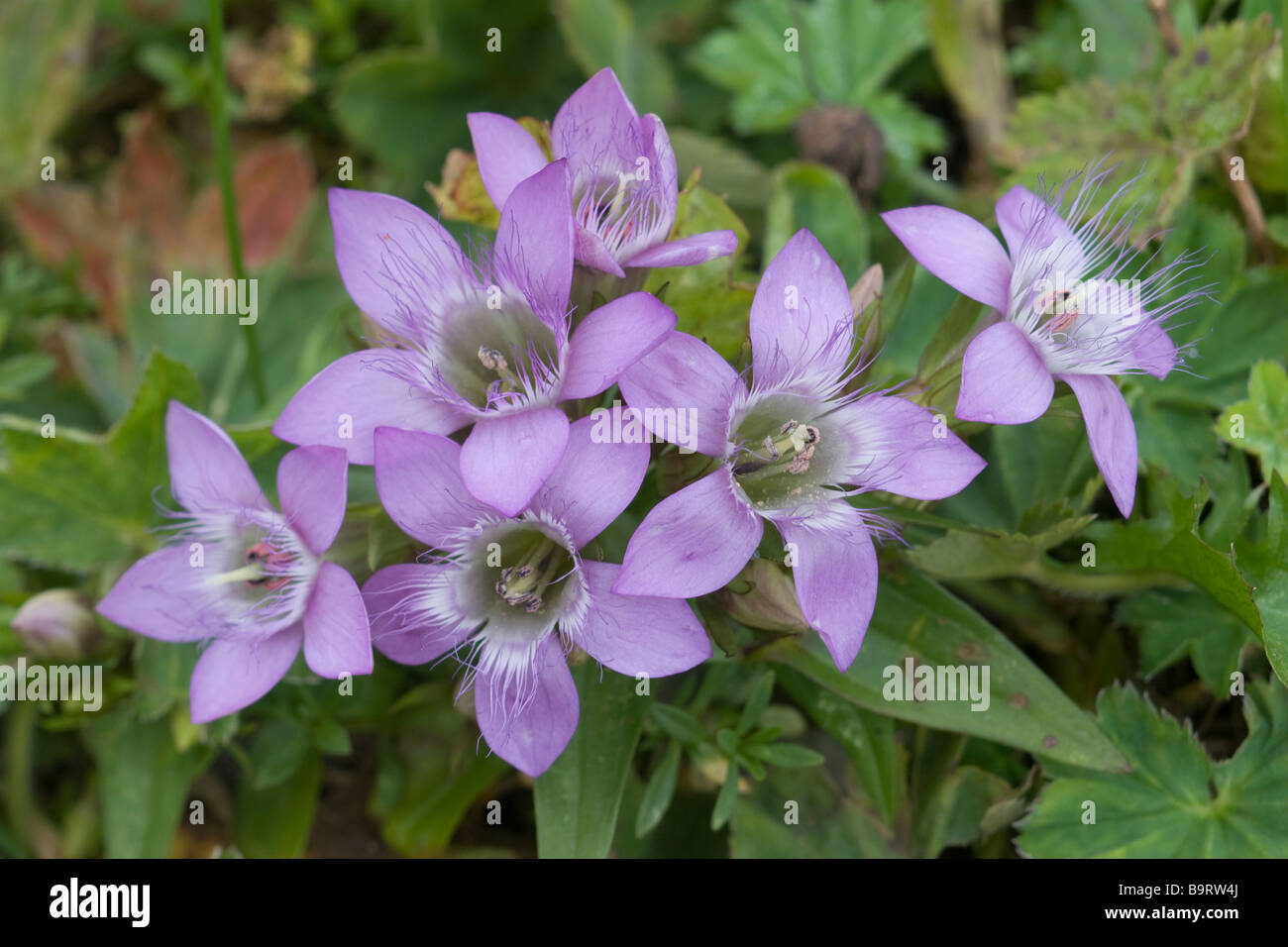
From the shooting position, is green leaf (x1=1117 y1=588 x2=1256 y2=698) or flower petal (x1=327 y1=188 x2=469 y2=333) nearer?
flower petal (x1=327 y1=188 x2=469 y2=333)

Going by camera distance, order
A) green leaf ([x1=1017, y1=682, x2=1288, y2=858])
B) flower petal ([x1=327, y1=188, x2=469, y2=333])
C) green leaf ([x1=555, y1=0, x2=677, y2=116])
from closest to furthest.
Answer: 1. flower petal ([x1=327, y1=188, x2=469, y2=333])
2. green leaf ([x1=1017, y1=682, x2=1288, y2=858])
3. green leaf ([x1=555, y1=0, x2=677, y2=116])

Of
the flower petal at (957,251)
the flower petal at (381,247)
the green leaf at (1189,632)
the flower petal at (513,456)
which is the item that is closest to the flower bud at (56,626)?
the flower petal at (381,247)

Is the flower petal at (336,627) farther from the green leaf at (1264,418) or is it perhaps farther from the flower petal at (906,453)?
the green leaf at (1264,418)

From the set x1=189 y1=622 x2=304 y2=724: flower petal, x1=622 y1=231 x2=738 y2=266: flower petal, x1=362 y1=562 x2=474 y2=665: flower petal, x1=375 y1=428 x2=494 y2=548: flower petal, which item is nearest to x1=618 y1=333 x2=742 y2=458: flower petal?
x1=622 y1=231 x2=738 y2=266: flower petal

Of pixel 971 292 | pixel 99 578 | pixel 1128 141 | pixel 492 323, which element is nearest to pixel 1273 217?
pixel 1128 141

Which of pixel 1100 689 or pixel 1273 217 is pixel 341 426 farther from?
pixel 1273 217

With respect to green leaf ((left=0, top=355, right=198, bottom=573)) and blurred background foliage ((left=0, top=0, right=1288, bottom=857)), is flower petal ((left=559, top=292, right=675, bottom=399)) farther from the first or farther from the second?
green leaf ((left=0, top=355, right=198, bottom=573))

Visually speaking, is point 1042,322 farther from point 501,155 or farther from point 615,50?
point 615,50
